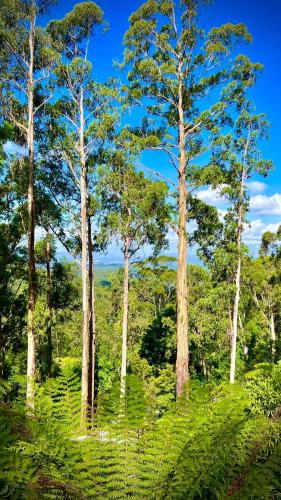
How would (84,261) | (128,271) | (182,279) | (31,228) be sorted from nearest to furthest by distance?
(182,279) < (31,228) < (84,261) < (128,271)

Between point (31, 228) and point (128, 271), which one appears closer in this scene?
point (31, 228)

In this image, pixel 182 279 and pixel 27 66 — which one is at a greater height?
pixel 27 66

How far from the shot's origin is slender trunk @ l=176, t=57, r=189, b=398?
8.46m

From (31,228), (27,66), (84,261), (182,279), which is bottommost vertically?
(182,279)

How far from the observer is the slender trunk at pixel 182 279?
8456 mm

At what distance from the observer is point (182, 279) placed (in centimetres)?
897

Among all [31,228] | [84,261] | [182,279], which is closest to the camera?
[182,279]

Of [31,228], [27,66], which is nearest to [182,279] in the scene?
[31,228]

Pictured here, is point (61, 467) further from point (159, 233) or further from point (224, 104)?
point (159, 233)

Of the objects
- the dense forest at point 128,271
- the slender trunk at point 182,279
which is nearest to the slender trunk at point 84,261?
the dense forest at point 128,271

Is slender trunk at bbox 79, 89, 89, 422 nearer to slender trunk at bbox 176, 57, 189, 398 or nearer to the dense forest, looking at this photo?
the dense forest

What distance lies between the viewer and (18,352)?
51.2ft

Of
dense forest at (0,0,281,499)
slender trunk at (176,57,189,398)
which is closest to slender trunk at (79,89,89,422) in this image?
dense forest at (0,0,281,499)

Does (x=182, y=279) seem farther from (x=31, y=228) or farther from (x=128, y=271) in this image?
(x=128, y=271)
